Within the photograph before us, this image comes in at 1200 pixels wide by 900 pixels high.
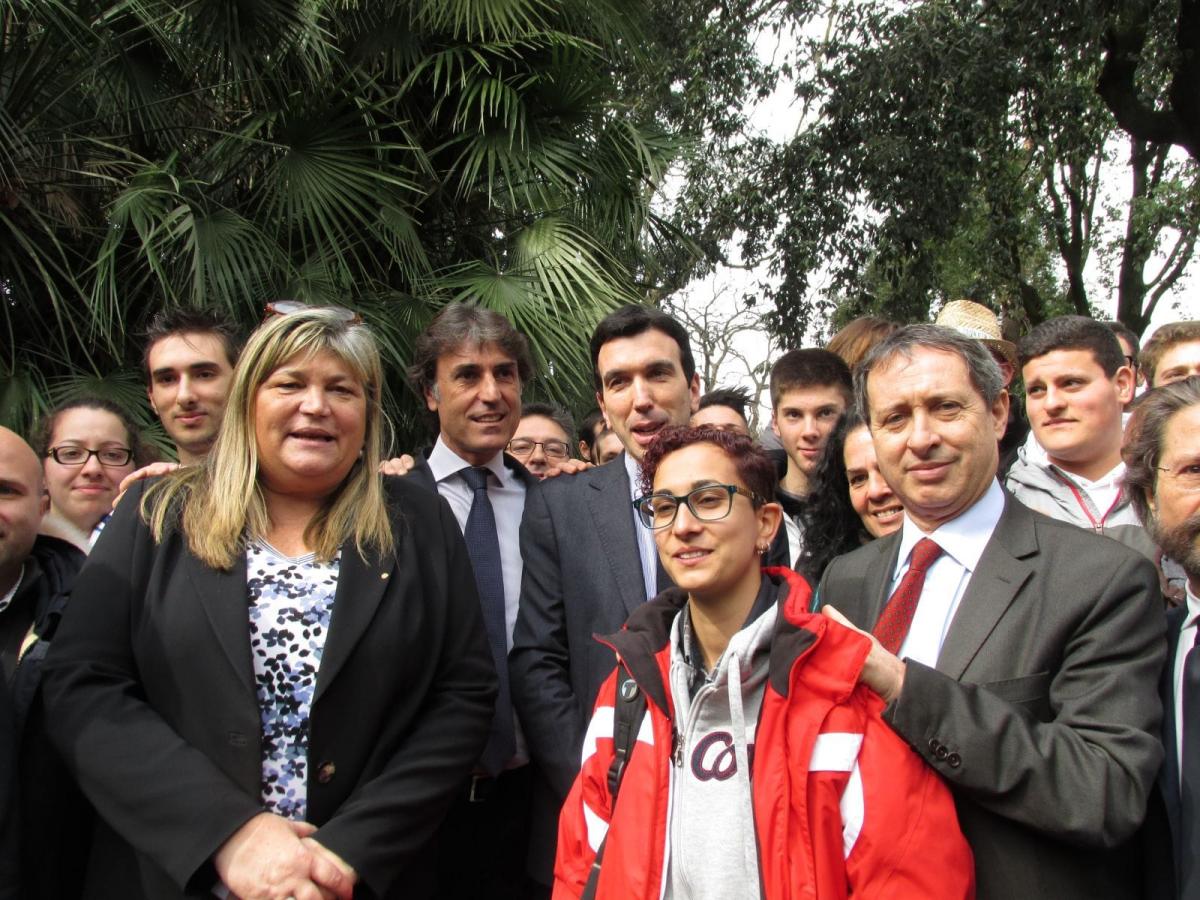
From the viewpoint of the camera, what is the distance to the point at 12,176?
19.7 ft

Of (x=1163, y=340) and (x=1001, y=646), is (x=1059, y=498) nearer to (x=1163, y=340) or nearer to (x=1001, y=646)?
(x=1163, y=340)

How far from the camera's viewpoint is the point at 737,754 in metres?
2.01

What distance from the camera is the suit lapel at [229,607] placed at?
2.34 metres

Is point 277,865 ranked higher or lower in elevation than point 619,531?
lower

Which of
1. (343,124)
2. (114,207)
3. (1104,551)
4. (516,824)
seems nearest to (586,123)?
(343,124)

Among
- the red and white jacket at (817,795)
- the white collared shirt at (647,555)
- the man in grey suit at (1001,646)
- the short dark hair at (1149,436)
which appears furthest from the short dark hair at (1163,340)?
the red and white jacket at (817,795)

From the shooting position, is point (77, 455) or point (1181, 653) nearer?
point (1181, 653)

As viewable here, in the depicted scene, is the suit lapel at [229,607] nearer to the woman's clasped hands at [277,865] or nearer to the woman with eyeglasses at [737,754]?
the woman's clasped hands at [277,865]

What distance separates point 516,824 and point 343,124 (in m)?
4.96

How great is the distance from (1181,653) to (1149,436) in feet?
1.58

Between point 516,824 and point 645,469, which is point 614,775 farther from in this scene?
point 516,824

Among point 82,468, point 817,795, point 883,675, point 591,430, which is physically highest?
point 591,430

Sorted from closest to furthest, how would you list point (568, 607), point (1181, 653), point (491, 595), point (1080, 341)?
point (1181, 653) → point (568, 607) → point (491, 595) → point (1080, 341)

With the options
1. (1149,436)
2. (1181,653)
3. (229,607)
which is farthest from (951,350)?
(229,607)
